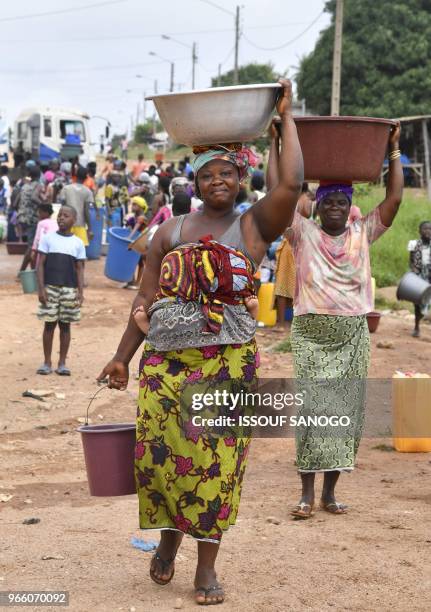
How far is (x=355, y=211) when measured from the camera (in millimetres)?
7262

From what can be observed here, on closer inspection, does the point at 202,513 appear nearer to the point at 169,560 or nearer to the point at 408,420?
the point at 169,560

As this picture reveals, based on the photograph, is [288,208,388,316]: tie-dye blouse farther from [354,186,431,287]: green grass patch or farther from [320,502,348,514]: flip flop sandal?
[354,186,431,287]: green grass patch

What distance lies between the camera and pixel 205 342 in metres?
4.05

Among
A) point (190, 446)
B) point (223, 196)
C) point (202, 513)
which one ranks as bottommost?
point (202, 513)

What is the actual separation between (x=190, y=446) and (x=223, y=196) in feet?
3.16

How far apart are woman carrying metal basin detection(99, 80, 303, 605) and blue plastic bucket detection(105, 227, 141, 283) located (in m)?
11.1

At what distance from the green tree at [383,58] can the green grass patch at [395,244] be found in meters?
15.4

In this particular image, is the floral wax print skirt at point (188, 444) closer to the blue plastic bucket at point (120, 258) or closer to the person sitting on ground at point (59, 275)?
the person sitting on ground at point (59, 275)

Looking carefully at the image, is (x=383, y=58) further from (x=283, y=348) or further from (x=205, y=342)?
(x=205, y=342)

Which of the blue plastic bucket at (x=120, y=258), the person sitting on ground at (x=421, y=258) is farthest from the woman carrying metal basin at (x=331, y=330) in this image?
the blue plastic bucket at (x=120, y=258)

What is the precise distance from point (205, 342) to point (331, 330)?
65.0 inches

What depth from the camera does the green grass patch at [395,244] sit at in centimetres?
1676

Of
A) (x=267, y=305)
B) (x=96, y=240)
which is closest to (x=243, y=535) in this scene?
(x=267, y=305)

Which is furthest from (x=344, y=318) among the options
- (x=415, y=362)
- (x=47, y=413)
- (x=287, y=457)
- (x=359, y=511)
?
(x=415, y=362)
